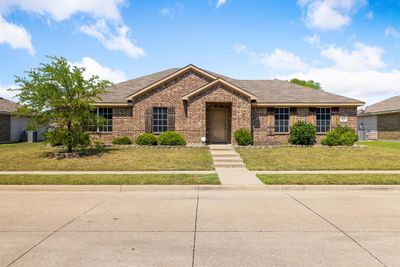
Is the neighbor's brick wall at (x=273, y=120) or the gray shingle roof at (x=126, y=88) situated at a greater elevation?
the gray shingle roof at (x=126, y=88)

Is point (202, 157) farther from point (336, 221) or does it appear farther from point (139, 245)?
point (139, 245)

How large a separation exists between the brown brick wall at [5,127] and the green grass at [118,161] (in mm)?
11801

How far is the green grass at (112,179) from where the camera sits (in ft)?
33.8

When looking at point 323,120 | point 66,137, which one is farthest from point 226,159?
point 323,120

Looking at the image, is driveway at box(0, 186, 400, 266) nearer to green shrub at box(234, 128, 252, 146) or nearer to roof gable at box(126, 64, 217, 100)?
green shrub at box(234, 128, 252, 146)

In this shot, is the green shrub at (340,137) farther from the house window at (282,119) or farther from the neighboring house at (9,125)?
the neighboring house at (9,125)

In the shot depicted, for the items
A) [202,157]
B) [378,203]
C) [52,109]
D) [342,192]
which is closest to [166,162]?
[202,157]

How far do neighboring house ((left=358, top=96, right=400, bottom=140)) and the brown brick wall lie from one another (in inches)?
1357

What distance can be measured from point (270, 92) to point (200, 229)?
64.8 ft

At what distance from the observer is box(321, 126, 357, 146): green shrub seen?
20.8 meters

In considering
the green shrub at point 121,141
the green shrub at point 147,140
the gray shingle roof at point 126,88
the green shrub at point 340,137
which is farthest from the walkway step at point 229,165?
the gray shingle roof at point 126,88

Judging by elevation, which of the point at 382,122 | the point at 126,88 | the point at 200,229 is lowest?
the point at 200,229

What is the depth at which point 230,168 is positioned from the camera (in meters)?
13.9

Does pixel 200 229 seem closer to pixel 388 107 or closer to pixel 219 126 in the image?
pixel 219 126
